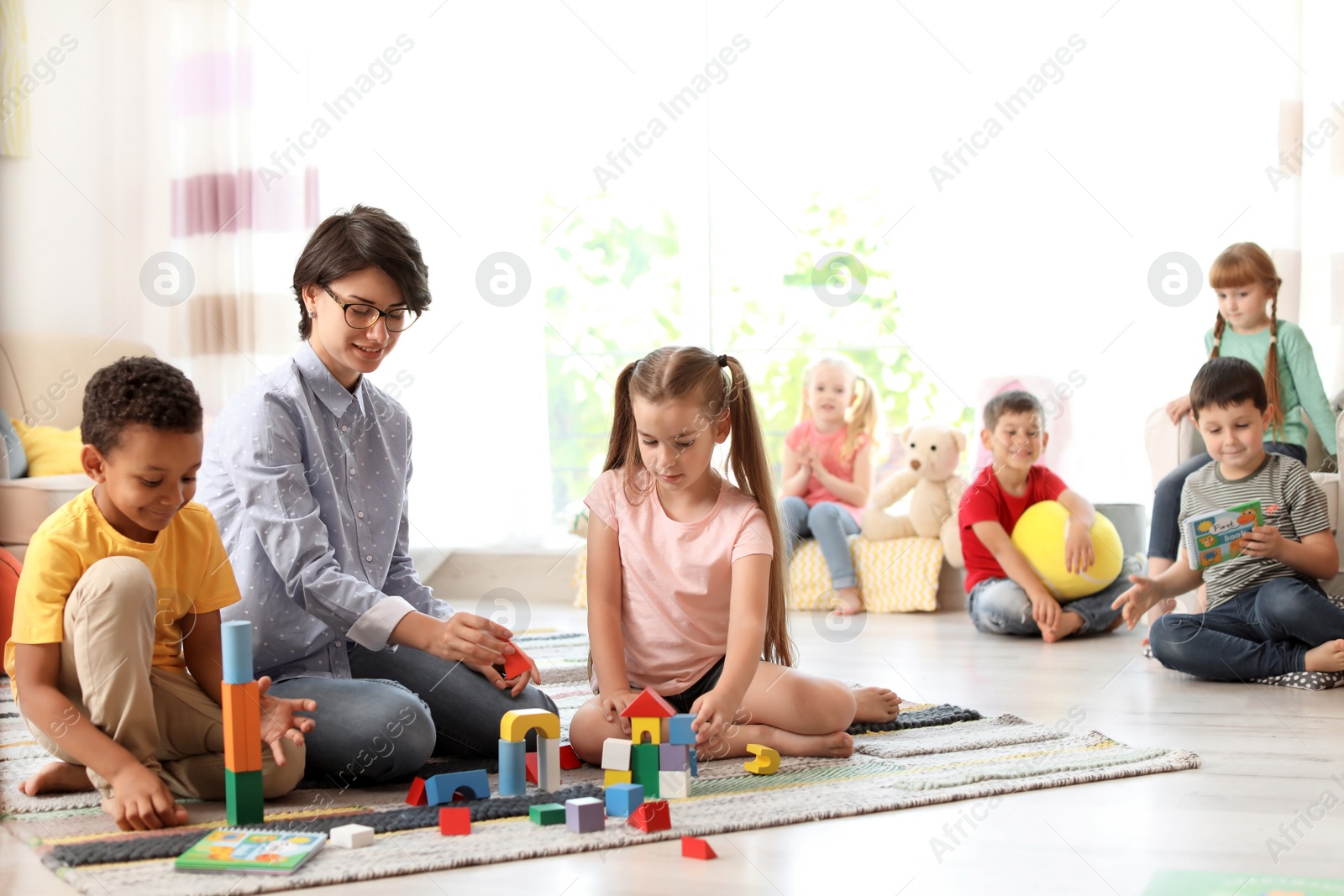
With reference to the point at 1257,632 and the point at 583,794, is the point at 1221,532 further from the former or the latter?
the point at 583,794

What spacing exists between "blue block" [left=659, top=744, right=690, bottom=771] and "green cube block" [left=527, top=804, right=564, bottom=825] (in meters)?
0.14

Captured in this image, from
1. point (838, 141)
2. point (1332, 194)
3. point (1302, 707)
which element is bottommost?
point (1302, 707)

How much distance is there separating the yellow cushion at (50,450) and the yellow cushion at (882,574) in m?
1.35

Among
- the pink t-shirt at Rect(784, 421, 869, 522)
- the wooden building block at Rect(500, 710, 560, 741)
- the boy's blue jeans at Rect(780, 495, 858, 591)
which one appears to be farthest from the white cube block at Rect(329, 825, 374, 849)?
the pink t-shirt at Rect(784, 421, 869, 522)

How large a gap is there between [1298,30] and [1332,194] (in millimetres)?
453

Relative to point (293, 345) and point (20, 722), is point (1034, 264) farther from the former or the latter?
point (20, 722)

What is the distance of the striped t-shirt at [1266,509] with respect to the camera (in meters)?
2.29

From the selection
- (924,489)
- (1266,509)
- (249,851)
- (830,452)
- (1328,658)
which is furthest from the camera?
(830,452)

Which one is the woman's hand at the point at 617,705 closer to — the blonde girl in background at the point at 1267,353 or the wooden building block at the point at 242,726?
the wooden building block at the point at 242,726

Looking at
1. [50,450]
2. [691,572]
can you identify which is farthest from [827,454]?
[50,450]

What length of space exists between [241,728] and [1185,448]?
230cm

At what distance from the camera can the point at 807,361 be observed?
3994 mm

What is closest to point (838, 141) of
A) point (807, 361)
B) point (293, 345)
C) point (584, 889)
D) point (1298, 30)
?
point (807, 361)

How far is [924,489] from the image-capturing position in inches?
135
